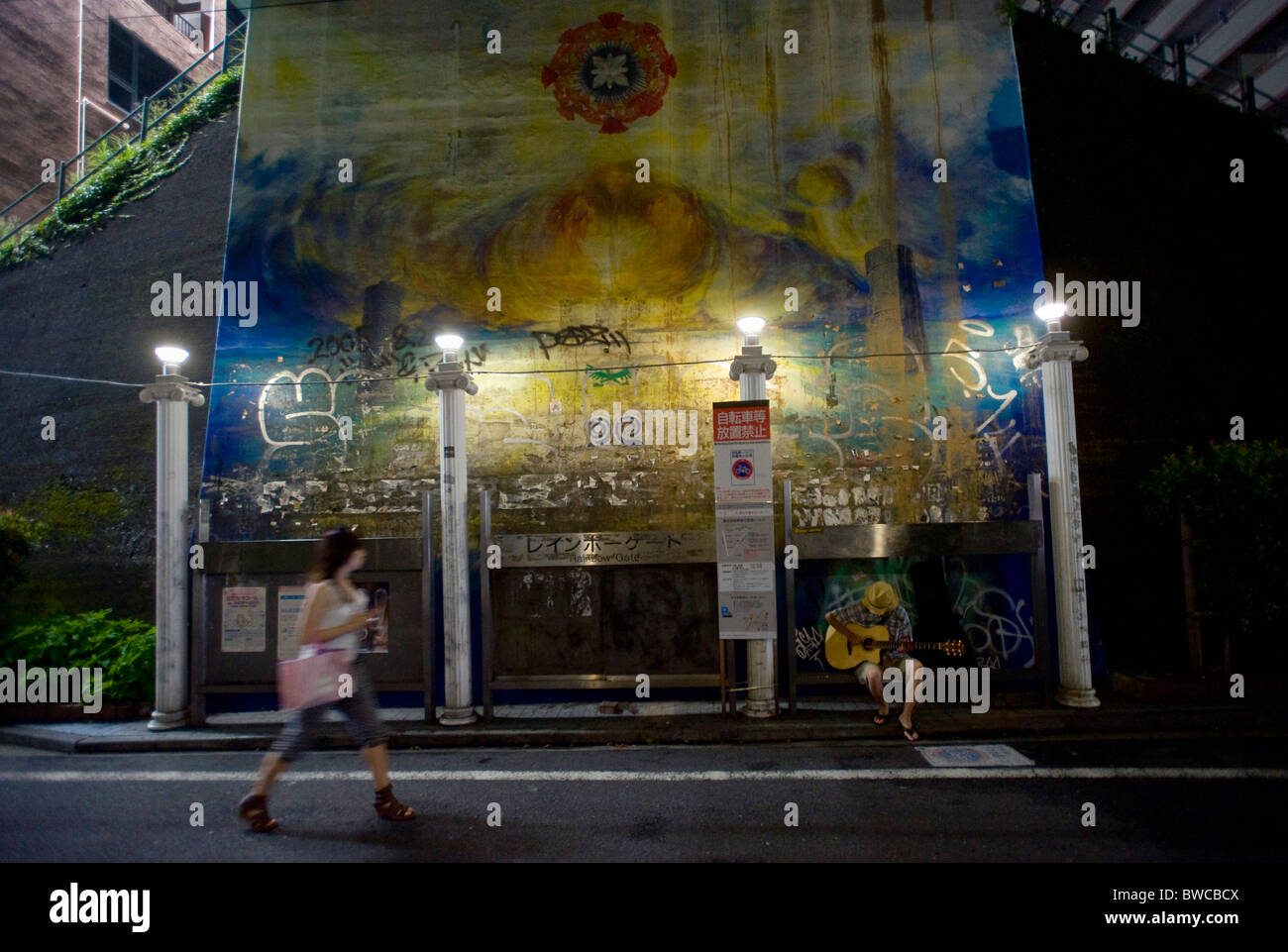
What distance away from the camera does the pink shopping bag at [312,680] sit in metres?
4.41

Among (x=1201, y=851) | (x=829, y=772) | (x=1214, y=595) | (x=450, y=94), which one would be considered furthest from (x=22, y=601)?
(x=1214, y=595)

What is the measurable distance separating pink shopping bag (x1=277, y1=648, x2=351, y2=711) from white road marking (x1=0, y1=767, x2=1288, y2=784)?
1.51 m

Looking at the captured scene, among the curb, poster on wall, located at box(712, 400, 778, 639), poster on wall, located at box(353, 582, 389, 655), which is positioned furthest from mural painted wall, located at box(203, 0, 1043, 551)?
the curb

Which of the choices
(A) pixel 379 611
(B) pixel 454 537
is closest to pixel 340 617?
(B) pixel 454 537

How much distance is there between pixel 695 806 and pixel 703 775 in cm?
69

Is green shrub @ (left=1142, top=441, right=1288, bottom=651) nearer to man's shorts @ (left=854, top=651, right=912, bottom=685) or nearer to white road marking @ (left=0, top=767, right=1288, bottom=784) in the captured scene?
white road marking @ (left=0, top=767, right=1288, bottom=784)

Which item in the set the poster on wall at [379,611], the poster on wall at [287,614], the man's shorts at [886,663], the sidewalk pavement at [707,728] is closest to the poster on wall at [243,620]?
the poster on wall at [287,614]

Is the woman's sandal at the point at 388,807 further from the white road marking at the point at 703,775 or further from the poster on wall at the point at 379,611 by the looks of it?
the poster on wall at the point at 379,611

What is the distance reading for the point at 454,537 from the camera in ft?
24.4

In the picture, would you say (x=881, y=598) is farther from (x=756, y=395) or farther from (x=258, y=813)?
(x=258, y=813)

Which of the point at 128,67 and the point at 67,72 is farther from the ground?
the point at 128,67

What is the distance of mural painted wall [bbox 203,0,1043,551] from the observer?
8625 millimetres

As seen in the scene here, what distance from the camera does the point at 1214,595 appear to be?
22.8ft

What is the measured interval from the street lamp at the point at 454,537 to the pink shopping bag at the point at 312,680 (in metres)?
2.81
